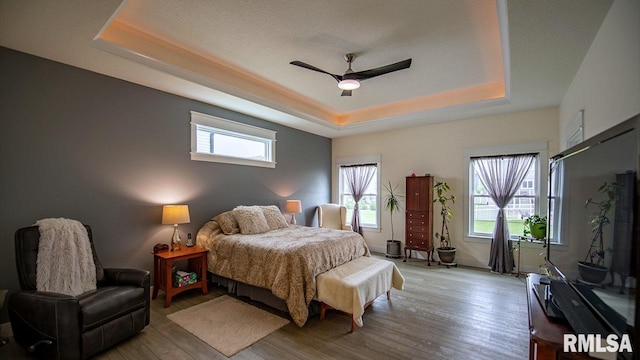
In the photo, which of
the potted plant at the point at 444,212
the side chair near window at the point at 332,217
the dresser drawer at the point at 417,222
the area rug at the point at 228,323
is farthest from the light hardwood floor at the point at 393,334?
the side chair near window at the point at 332,217

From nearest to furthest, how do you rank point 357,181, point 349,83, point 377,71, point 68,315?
point 68,315
point 377,71
point 349,83
point 357,181

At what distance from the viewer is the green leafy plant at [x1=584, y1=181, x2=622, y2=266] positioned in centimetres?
122

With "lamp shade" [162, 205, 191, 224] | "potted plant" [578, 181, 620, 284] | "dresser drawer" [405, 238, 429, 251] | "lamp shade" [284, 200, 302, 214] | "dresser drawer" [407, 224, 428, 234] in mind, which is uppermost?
"potted plant" [578, 181, 620, 284]

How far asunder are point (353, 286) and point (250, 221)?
2027 mm

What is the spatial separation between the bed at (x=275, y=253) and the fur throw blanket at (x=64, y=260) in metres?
1.38

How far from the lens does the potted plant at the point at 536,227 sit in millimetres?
4025

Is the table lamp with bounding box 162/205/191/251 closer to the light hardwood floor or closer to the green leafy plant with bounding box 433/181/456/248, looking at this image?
the light hardwood floor

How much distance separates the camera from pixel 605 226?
4.19 ft

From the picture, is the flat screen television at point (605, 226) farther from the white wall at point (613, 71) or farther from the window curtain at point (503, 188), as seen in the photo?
the window curtain at point (503, 188)

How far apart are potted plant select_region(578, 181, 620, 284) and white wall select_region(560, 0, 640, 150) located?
638 mm

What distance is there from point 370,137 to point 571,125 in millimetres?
3647

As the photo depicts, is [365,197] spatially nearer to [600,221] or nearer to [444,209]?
[444,209]

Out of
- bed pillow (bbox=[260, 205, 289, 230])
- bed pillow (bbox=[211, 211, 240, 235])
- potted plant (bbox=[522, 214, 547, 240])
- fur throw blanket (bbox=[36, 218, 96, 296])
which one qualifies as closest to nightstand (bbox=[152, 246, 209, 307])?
bed pillow (bbox=[211, 211, 240, 235])

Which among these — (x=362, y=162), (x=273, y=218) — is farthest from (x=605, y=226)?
(x=362, y=162)
